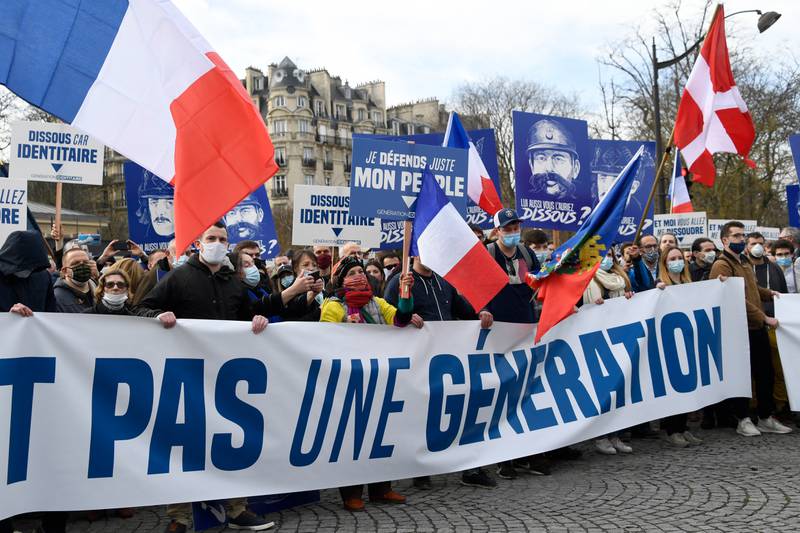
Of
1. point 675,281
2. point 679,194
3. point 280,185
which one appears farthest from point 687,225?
point 280,185

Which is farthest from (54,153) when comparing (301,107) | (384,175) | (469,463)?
(301,107)

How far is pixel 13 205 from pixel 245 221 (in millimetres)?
3300

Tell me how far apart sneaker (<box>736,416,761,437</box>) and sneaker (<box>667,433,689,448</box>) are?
0.78 meters

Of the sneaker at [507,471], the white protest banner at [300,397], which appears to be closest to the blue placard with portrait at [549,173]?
the white protest banner at [300,397]

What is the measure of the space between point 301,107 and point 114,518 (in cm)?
8457

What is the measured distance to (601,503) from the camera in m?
5.77

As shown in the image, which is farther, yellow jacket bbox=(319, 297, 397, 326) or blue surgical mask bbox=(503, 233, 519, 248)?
blue surgical mask bbox=(503, 233, 519, 248)

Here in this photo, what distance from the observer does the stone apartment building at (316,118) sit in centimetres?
8625

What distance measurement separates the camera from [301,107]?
87.8 metres

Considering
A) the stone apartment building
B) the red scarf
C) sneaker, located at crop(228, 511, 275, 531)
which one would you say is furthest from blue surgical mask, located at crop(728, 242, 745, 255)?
the stone apartment building

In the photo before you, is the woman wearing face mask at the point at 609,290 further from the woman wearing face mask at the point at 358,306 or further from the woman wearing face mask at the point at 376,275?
the woman wearing face mask at the point at 376,275

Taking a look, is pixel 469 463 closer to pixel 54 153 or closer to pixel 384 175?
pixel 384 175

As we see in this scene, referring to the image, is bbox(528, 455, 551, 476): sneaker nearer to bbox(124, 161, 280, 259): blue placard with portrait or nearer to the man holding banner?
the man holding banner

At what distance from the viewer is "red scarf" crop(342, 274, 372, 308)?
6.02 m
